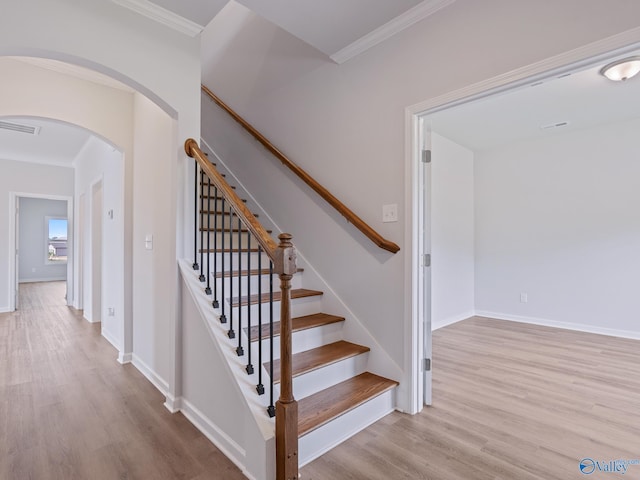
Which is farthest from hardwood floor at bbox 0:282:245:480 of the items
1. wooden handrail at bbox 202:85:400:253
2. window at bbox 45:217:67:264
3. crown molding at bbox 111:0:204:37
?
window at bbox 45:217:67:264

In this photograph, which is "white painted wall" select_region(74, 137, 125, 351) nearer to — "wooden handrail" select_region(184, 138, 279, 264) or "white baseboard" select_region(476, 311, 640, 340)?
"wooden handrail" select_region(184, 138, 279, 264)

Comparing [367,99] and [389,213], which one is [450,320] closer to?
[389,213]

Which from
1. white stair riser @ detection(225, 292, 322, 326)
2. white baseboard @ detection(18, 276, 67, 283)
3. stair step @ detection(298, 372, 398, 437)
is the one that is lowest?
white baseboard @ detection(18, 276, 67, 283)

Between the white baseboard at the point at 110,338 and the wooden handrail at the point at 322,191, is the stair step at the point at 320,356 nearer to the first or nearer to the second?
the wooden handrail at the point at 322,191

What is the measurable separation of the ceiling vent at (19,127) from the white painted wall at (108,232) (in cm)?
62

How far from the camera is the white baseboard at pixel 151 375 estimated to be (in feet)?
8.10

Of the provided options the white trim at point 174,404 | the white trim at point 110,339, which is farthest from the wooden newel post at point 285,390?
the white trim at point 110,339

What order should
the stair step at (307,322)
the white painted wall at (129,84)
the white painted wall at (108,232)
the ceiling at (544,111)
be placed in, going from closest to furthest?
the white painted wall at (129,84) → the stair step at (307,322) → the ceiling at (544,111) → the white painted wall at (108,232)

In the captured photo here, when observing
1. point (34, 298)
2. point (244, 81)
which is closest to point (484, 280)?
point (244, 81)

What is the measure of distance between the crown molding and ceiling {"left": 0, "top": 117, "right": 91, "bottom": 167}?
2.64 m

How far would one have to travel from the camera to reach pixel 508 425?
1981 millimetres

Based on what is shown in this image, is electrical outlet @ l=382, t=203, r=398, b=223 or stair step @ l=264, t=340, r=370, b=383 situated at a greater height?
electrical outlet @ l=382, t=203, r=398, b=223

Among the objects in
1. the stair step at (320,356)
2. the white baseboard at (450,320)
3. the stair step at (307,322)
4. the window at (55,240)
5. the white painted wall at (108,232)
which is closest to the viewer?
the stair step at (320,356)

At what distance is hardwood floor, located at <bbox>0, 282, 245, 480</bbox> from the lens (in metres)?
1.64
